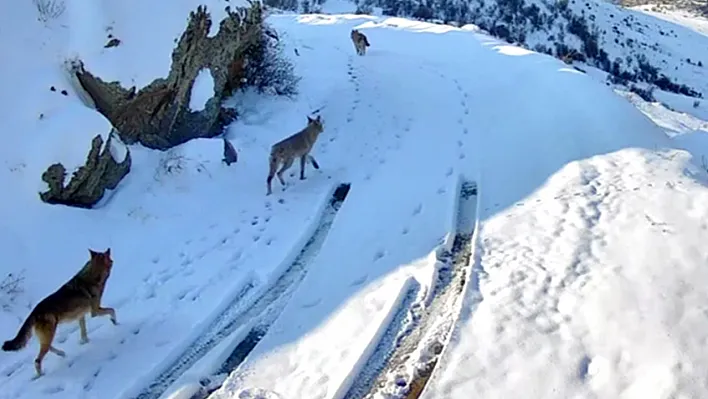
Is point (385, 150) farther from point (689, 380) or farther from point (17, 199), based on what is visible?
point (689, 380)

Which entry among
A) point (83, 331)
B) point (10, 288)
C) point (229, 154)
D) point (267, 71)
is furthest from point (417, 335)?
point (267, 71)

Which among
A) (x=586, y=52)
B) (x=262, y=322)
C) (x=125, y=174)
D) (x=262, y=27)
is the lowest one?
(x=586, y=52)

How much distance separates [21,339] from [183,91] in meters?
6.09

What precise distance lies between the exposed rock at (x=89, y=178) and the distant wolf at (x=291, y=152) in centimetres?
211

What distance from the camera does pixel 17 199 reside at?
29.4ft

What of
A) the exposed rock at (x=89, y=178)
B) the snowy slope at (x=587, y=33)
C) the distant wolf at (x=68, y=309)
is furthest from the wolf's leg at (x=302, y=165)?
the snowy slope at (x=587, y=33)

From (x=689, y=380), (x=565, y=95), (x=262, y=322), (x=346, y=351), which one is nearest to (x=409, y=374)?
(x=346, y=351)

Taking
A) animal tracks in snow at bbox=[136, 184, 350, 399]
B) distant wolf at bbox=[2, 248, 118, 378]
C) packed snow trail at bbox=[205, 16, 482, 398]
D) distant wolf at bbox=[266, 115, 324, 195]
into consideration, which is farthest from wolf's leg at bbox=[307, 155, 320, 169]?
distant wolf at bbox=[2, 248, 118, 378]

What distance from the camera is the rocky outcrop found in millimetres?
10828

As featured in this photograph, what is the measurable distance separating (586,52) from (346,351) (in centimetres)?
4423

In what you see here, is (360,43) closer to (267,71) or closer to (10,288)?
(267,71)

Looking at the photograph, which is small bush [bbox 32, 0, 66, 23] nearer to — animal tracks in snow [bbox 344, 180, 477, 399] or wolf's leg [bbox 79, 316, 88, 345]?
wolf's leg [bbox 79, 316, 88, 345]

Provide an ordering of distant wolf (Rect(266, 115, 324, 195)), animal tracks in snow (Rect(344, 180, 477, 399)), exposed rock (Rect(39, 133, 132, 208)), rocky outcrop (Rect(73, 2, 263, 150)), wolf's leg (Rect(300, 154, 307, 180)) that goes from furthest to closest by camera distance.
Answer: wolf's leg (Rect(300, 154, 307, 180)) < distant wolf (Rect(266, 115, 324, 195)) < rocky outcrop (Rect(73, 2, 263, 150)) < exposed rock (Rect(39, 133, 132, 208)) < animal tracks in snow (Rect(344, 180, 477, 399))

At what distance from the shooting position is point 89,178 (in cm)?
989
